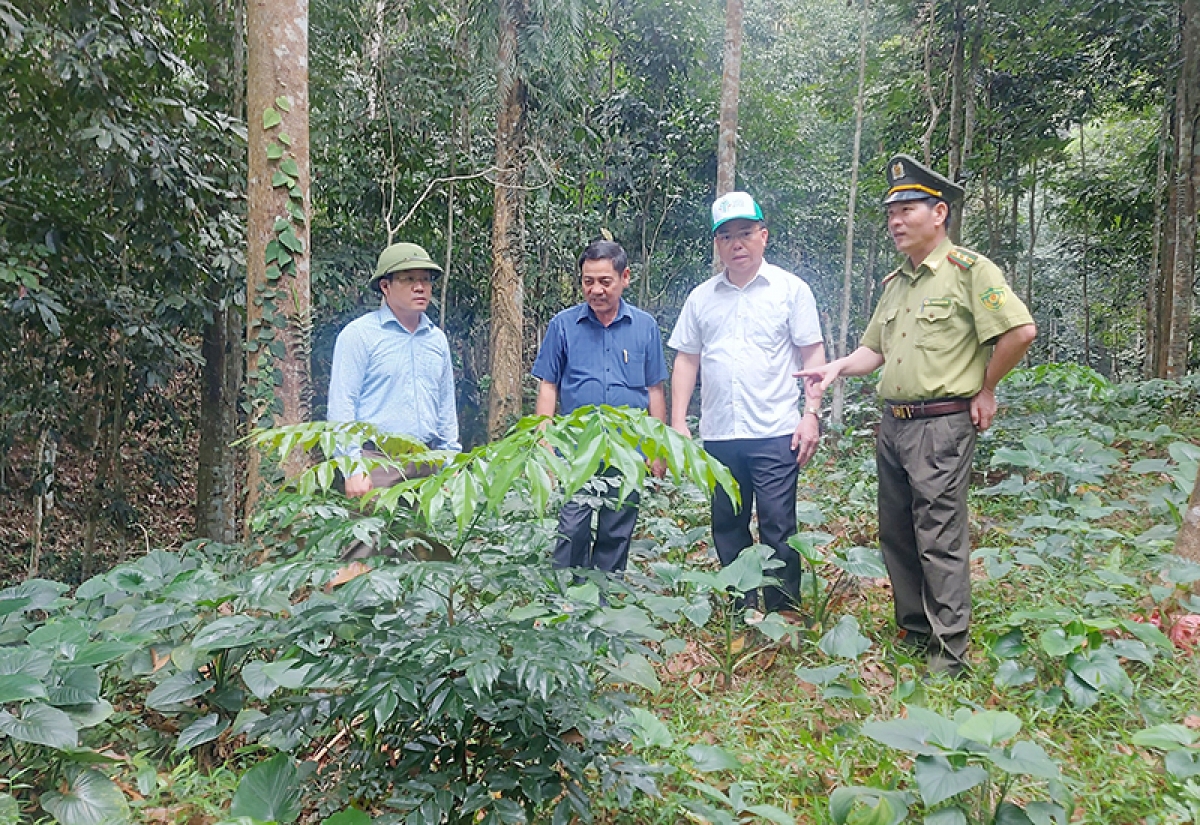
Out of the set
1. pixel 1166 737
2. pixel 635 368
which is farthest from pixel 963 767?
pixel 635 368

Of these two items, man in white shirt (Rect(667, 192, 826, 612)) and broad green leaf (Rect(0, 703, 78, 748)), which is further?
man in white shirt (Rect(667, 192, 826, 612))

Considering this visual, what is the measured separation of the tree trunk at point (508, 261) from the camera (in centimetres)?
723

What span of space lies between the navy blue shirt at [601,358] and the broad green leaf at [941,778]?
74.6 inches

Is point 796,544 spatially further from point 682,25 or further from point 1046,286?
point 1046,286

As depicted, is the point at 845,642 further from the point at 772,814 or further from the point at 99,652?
the point at 99,652

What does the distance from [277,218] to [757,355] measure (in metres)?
2.61

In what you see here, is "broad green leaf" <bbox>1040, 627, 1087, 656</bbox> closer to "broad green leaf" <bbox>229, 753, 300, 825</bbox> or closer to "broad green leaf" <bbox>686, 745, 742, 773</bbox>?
"broad green leaf" <bbox>686, 745, 742, 773</bbox>

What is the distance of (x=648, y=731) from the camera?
7.46ft

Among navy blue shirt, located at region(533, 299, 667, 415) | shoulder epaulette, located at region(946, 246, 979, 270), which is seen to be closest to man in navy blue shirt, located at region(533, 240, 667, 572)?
navy blue shirt, located at region(533, 299, 667, 415)

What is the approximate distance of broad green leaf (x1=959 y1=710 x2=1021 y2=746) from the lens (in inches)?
73.5

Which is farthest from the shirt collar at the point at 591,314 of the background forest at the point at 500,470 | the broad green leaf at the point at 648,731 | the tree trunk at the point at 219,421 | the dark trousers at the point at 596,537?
the tree trunk at the point at 219,421

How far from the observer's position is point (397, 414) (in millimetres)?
3350

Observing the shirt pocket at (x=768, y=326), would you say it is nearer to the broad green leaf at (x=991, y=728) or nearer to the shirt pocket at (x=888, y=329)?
the shirt pocket at (x=888, y=329)

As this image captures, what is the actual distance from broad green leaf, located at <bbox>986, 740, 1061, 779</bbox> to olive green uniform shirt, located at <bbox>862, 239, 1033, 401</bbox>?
1.40 meters
